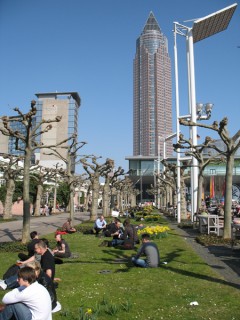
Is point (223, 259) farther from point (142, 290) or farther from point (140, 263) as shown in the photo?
point (142, 290)

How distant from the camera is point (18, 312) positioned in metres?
5.21

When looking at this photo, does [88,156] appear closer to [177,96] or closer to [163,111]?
[177,96]

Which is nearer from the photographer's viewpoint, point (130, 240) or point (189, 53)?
point (130, 240)

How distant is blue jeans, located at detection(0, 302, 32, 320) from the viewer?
5.17 metres

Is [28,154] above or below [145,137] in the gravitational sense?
below

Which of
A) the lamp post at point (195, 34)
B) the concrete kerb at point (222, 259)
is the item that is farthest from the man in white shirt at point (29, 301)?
the lamp post at point (195, 34)

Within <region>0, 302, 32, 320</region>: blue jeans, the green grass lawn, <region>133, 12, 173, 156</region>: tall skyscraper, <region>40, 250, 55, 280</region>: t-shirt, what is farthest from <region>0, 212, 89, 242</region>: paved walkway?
<region>133, 12, 173, 156</region>: tall skyscraper

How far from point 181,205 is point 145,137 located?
14436 centimetres

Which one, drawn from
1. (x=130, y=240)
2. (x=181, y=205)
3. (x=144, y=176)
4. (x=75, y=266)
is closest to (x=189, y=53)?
(x=181, y=205)

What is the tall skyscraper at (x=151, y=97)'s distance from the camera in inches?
6836

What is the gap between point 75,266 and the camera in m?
11.3

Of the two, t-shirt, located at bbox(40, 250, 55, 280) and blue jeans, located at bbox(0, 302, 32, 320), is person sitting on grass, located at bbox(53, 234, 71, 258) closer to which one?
t-shirt, located at bbox(40, 250, 55, 280)

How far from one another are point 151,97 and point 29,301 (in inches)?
6851

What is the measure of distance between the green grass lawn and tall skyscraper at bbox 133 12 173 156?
156m
